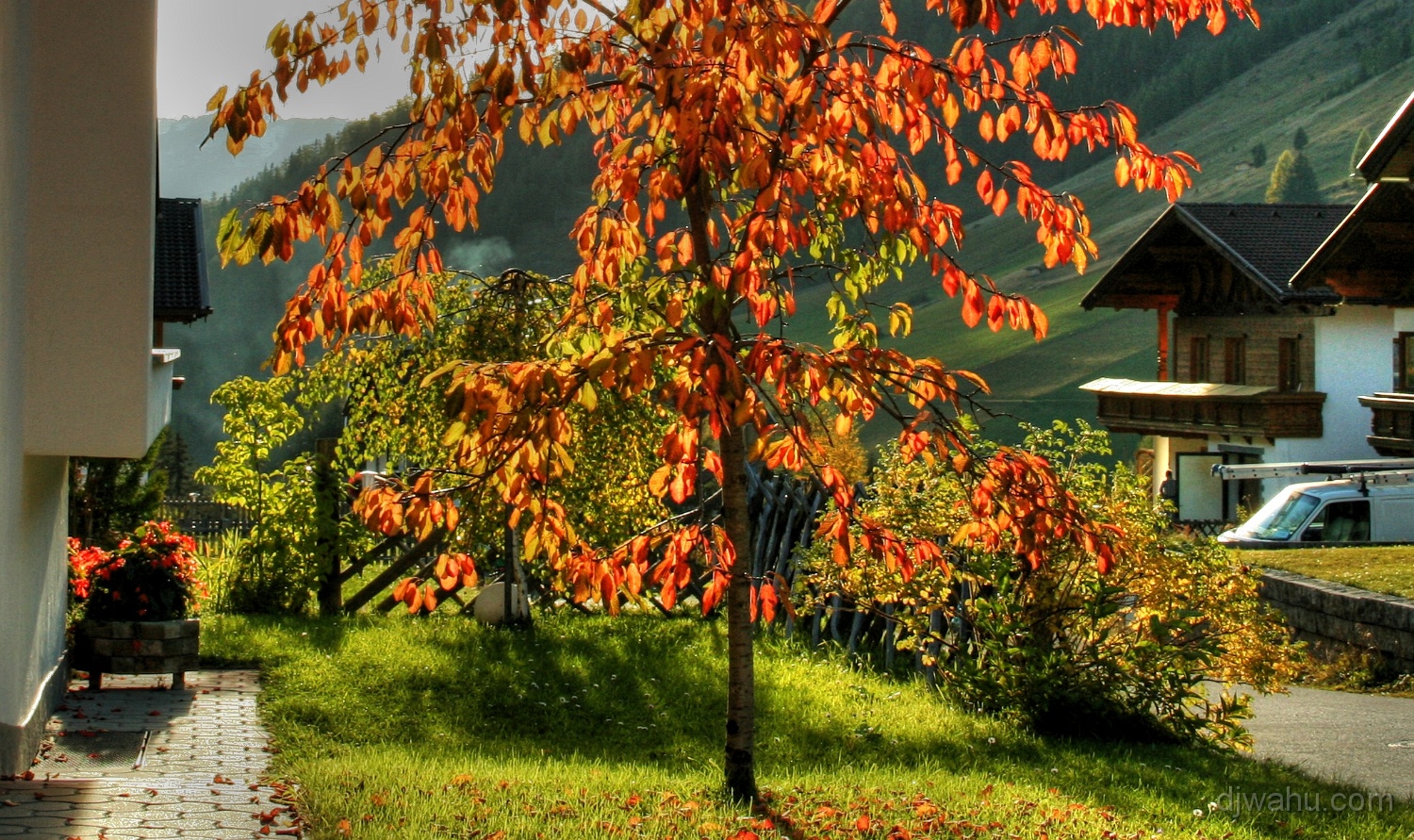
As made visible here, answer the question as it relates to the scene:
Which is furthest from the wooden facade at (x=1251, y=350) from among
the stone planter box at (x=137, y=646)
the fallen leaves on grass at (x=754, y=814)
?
the fallen leaves on grass at (x=754, y=814)

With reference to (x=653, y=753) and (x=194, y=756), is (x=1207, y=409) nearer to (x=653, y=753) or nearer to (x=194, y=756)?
(x=653, y=753)

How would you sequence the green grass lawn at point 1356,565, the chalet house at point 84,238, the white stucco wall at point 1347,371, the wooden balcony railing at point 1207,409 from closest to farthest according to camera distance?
the chalet house at point 84,238
the green grass lawn at point 1356,565
the white stucco wall at point 1347,371
the wooden balcony railing at point 1207,409

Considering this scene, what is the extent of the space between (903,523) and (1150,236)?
31508mm

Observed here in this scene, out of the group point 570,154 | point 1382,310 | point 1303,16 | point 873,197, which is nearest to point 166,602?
point 873,197

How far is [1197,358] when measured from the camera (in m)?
40.1

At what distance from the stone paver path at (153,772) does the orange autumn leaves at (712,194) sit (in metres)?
1.71

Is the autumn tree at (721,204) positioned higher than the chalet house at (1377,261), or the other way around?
the chalet house at (1377,261)

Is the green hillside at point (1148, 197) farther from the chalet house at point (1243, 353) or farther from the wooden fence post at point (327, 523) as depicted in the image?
the wooden fence post at point (327, 523)

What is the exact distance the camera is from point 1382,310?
34062mm

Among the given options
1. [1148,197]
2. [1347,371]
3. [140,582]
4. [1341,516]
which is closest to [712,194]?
[140,582]

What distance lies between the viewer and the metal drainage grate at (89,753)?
22.9 feet

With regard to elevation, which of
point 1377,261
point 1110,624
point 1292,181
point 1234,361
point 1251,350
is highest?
point 1292,181

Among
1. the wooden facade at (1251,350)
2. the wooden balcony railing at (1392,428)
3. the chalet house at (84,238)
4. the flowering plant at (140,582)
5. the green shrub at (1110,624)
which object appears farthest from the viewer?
the wooden facade at (1251,350)

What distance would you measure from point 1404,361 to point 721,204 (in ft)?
91.4
